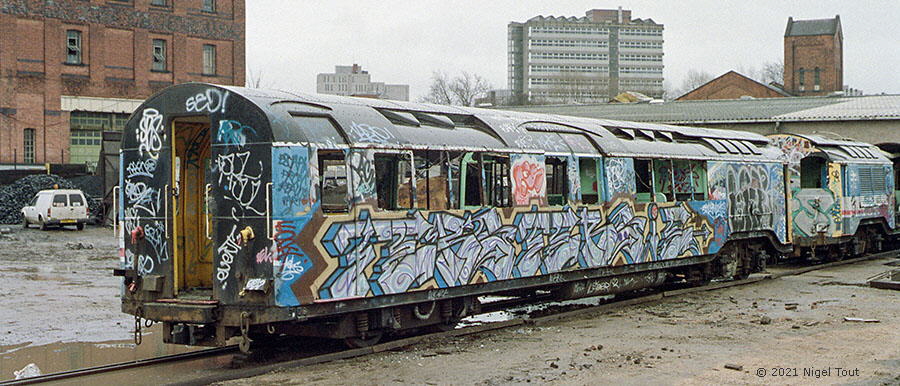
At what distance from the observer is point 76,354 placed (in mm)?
11594

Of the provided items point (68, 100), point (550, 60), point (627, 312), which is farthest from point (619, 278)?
point (550, 60)

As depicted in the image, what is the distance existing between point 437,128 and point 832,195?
15.3 metres

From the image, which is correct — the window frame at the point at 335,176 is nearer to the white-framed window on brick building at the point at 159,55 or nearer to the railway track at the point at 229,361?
the railway track at the point at 229,361

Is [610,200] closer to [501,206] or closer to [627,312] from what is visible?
[627,312]

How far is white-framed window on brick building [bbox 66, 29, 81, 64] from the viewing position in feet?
153

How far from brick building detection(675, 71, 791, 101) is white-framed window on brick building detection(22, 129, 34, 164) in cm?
5118

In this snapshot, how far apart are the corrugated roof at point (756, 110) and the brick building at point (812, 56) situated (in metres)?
44.0

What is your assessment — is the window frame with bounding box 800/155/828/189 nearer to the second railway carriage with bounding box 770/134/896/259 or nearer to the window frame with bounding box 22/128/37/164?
the second railway carriage with bounding box 770/134/896/259

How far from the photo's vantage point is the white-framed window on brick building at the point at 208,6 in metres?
50.9

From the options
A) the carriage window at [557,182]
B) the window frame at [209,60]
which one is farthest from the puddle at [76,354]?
the window frame at [209,60]

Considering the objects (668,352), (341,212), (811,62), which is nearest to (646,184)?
(668,352)

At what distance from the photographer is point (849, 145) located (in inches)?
1016

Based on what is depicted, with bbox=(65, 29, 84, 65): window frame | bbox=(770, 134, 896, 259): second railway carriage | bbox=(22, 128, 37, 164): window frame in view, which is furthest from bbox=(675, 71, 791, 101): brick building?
bbox=(770, 134, 896, 259): second railway carriage

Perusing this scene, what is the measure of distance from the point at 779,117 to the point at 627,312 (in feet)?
86.0
